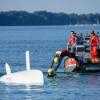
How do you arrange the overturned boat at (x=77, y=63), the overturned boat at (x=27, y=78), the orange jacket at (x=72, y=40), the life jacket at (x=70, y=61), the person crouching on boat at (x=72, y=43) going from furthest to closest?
the orange jacket at (x=72, y=40)
the person crouching on boat at (x=72, y=43)
the life jacket at (x=70, y=61)
the overturned boat at (x=77, y=63)
the overturned boat at (x=27, y=78)

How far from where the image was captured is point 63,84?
40.1 metres

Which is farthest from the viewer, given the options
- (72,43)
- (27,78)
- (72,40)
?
(72,40)

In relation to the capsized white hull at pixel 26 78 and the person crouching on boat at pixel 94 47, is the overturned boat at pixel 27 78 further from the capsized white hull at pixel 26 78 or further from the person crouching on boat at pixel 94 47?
the person crouching on boat at pixel 94 47

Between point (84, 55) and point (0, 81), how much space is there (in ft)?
23.4

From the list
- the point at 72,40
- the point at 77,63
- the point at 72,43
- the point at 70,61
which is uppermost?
the point at 72,40

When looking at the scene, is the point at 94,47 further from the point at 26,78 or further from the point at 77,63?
the point at 26,78

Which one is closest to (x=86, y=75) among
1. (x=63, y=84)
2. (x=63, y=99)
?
(x=63, y=84)

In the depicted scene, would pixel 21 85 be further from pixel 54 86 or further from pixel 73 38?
pixel 73 38

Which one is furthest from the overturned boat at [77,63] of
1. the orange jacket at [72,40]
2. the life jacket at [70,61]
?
the orange jacket at [72,40]

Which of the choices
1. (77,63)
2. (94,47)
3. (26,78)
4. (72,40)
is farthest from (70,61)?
(26,78)

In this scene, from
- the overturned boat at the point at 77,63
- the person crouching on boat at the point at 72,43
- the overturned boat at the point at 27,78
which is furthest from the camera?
the person crouching on boat at the point at 72,43

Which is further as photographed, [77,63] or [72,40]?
[72,40]

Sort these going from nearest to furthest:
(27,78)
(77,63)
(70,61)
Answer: (27,78) → (77,63) → (70,61)

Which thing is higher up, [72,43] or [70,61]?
[72,43]
